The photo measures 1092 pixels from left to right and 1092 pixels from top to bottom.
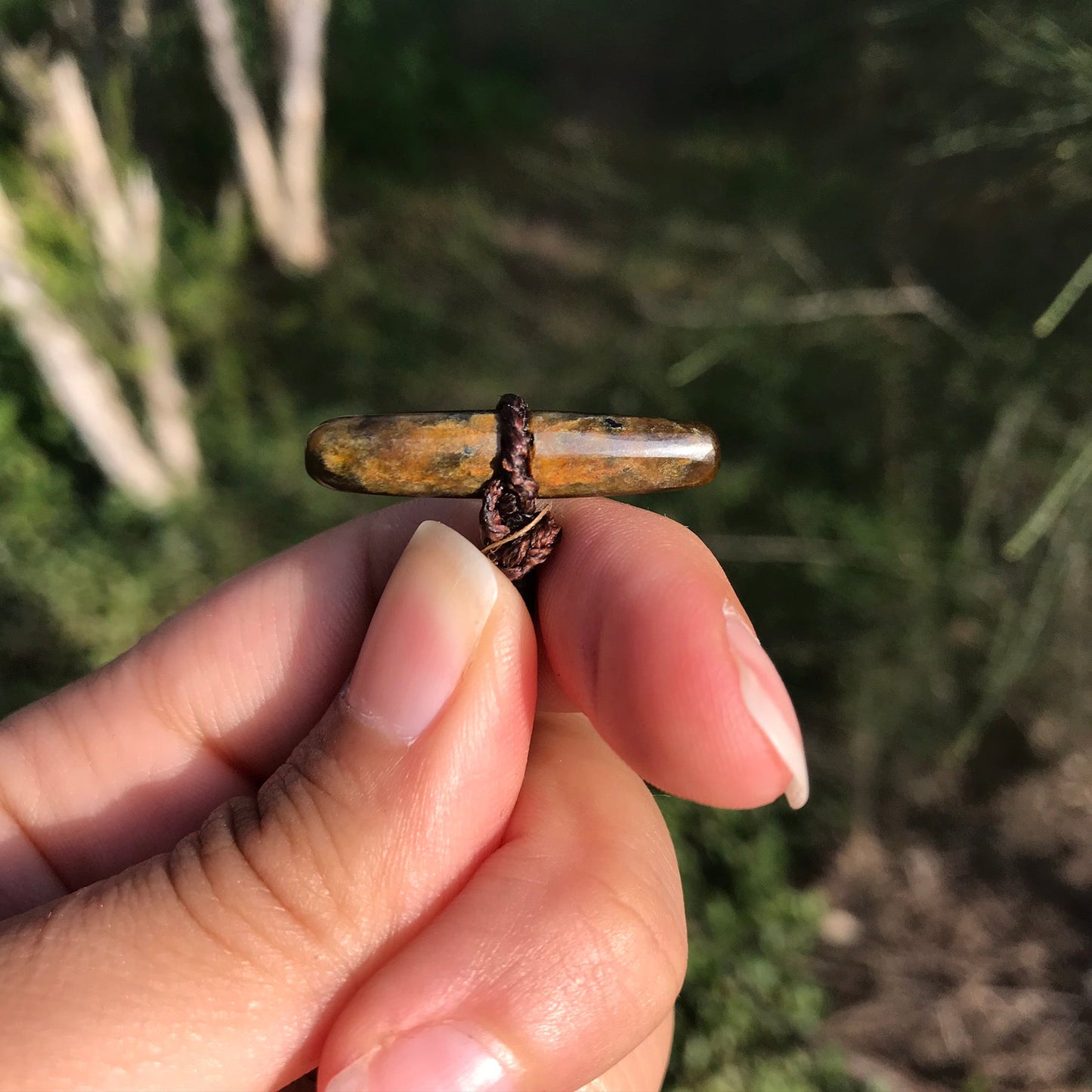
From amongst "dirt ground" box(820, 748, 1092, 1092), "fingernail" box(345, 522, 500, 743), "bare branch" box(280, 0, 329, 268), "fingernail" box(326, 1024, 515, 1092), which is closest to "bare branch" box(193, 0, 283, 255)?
"bare branch" box(280, 0, 329, 268)

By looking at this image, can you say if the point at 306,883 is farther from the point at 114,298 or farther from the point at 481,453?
the point at 114,298

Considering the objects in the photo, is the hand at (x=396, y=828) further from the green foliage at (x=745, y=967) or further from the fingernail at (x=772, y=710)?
the green foliage at (x=745, y=967)

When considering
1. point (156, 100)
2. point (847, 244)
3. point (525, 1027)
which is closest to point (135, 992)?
point (525, 1027)

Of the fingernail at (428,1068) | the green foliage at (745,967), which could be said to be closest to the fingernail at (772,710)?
the fingernail at (428,1068)

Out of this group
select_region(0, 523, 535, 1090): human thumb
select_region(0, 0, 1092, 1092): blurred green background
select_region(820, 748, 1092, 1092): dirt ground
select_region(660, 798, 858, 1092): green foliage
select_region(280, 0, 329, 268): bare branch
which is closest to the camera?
select_region(0, 523, 535, 1090): human thumb

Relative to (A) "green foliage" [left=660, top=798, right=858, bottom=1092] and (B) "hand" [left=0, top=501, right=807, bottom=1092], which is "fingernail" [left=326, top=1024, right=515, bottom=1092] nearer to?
(B) "hand" [left=0, top=501, right=807, bottom=1092]

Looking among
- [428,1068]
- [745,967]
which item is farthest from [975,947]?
[428,1068]
